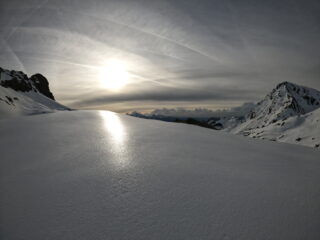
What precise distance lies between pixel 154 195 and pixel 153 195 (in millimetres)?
13

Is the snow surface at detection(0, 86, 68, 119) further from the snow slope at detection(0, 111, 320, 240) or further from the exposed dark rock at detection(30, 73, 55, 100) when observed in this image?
the snow slope at detection(0, 111, 320, 240)

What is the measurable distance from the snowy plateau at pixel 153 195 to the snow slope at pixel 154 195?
0.01 metres

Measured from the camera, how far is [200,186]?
2307mm

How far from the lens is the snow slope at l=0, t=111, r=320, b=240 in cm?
159

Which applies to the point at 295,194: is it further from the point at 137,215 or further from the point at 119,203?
the point at 119,203

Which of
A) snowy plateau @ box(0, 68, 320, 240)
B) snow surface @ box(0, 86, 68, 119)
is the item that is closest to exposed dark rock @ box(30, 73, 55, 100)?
snow surface @ box(0, 86, 68, 119)

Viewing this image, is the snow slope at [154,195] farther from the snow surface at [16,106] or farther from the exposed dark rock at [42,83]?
the exposed dark rock at [42,83]

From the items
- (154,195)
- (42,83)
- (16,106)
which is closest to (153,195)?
(154,195)

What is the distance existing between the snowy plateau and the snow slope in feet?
0.03

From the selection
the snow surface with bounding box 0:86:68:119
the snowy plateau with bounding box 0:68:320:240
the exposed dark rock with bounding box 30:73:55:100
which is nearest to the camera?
the snowy plateau with bounding box 0:68:320:240

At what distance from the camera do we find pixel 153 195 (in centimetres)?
208

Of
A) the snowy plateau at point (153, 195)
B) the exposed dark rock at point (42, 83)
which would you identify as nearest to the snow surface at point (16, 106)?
the exposed dark rock at point (42, 83)

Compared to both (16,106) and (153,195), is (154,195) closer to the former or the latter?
(153,195)

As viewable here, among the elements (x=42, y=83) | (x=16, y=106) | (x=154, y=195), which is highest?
(x=42, y=83)
